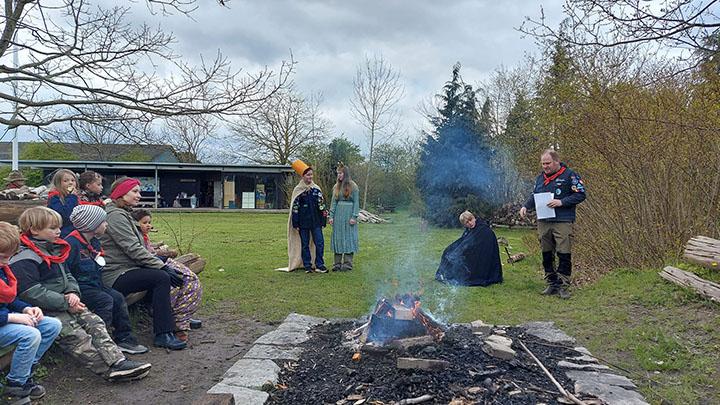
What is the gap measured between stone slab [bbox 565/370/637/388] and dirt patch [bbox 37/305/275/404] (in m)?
2.72

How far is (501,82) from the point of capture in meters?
23.7

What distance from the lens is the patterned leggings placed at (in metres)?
4.79

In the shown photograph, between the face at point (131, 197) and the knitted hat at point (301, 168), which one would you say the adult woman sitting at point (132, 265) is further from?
the knitted hat at point (301, 168)

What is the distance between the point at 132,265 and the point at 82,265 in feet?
1.76

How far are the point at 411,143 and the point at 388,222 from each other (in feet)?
13.6

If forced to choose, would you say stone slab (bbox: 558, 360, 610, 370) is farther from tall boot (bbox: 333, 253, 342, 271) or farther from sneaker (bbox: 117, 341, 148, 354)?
tall boot (bbox: 333, 253, 342, 271)

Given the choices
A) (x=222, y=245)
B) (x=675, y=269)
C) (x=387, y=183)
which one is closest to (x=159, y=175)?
(x=387, y=183)

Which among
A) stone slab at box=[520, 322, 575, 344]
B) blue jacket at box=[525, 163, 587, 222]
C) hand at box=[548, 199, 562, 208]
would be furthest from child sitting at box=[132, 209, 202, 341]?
blue jacket at box=[525, 163, 587, 222]

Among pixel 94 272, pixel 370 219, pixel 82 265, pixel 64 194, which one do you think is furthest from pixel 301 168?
pixel 370 219

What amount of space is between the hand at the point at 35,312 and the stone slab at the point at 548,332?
13.5 ft

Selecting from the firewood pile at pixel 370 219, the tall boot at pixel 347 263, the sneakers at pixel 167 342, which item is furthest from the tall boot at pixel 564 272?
the firewood pile at pixel 370 219

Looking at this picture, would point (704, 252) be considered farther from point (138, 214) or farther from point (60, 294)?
point (60, 294)

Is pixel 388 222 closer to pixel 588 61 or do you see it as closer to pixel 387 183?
pixel 387 183

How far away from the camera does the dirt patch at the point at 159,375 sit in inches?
138
